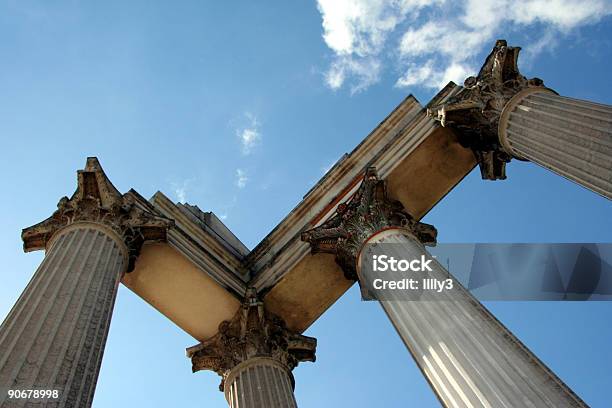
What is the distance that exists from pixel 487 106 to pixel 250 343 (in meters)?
13.3

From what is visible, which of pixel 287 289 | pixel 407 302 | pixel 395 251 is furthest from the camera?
pixel 287 289

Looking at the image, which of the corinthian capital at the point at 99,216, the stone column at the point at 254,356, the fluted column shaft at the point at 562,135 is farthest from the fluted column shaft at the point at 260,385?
the fluted column shaft at the point at 562,135

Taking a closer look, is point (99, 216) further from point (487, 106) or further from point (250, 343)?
point (487, 106)

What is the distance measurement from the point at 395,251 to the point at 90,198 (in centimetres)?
1114

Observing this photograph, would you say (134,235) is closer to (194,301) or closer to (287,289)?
(194,301)

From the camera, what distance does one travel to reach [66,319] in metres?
17.4

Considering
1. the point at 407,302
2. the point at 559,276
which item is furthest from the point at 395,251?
the point at 559,276

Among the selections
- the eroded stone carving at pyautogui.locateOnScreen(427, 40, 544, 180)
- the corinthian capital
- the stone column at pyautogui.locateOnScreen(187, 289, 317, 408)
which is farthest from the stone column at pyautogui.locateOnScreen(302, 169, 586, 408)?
the corinthian capital

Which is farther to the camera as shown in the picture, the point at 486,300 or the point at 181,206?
the point at 181,206

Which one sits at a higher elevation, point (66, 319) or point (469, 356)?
point (66, 319)

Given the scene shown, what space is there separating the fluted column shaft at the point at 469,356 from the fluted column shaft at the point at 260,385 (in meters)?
5.44

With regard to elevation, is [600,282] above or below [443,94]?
below

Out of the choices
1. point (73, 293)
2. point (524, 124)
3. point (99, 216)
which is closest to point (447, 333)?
point (524, 124)

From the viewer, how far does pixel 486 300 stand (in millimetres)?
24312
